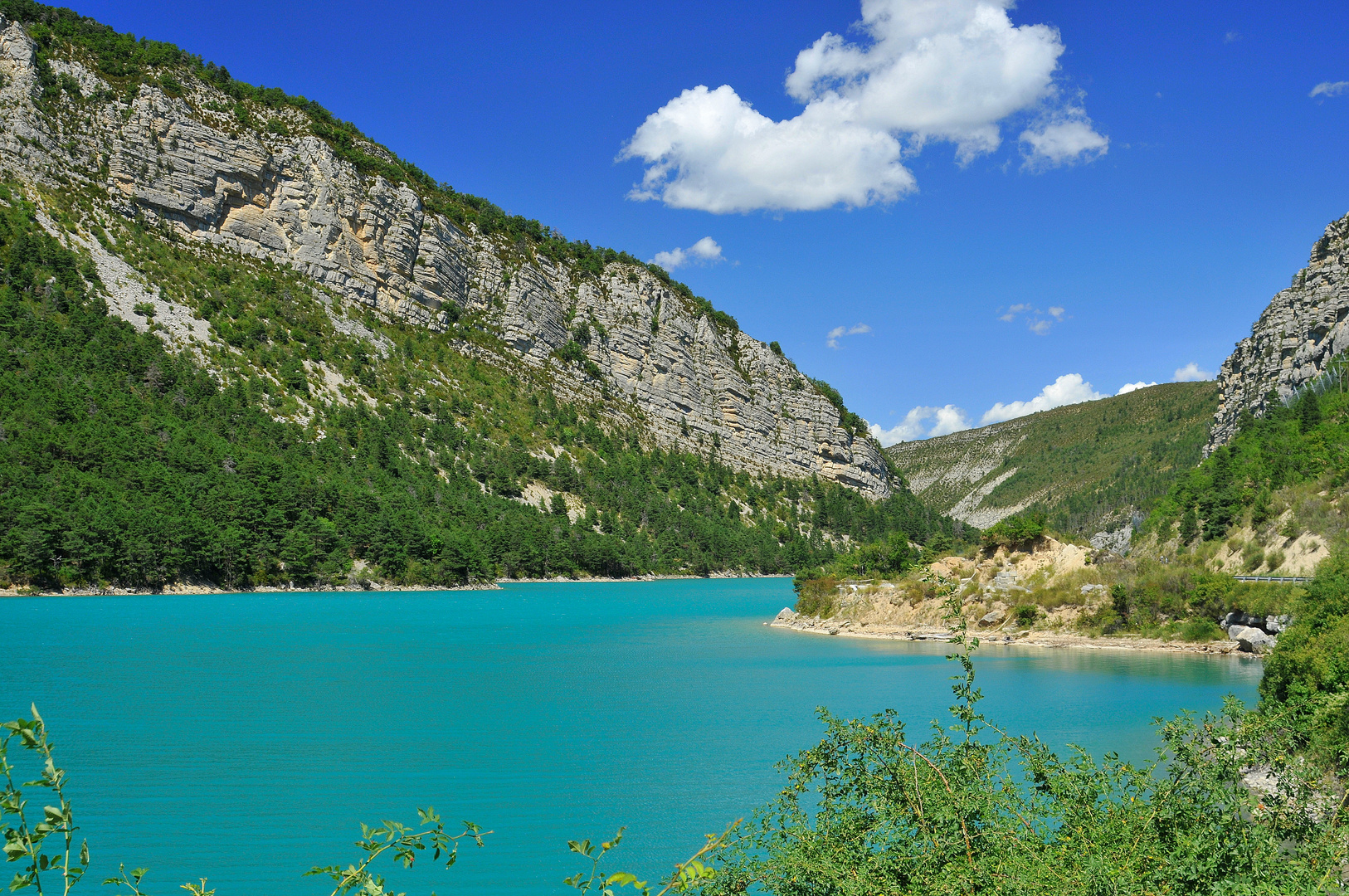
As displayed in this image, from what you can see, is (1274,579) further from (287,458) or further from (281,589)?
(287,458)

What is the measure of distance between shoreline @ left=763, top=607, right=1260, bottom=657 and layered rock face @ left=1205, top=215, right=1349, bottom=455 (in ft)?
155

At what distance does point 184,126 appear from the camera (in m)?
100

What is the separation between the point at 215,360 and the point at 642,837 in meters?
84.2

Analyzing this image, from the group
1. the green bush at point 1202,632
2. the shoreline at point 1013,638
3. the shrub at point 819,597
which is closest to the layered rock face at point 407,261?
the shrub at point 819,597

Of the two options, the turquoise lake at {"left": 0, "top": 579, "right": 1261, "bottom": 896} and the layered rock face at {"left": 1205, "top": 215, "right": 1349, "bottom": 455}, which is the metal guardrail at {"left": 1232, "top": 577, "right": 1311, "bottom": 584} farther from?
the layered rock face at {"left": 1205, "top": 215, "right": 1349, "bottom": 455}

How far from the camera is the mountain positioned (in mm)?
63812

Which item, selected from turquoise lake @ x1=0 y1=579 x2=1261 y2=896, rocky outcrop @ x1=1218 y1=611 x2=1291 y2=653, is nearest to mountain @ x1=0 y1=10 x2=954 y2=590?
rocky outcrop @ x1=1218 y1=611 x2=1291 y2=653

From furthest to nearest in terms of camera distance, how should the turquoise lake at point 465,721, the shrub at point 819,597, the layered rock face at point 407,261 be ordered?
the layered rock face at point 407,261 → the shrub at point 819,597 → the turquoise lake at point 465,721

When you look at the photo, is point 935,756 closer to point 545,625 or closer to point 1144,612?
point 1144,612

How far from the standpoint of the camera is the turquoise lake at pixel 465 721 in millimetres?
12609

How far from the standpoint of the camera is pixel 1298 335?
283ft

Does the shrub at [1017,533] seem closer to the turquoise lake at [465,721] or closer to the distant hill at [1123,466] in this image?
the turquoise lake at [465,721]

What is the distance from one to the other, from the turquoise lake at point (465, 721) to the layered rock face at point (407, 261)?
69.2 metres

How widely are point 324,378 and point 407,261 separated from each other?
30926mm
